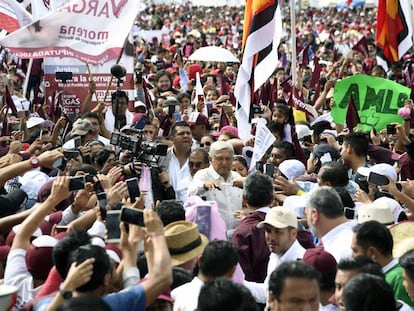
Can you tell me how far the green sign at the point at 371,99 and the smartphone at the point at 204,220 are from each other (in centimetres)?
460

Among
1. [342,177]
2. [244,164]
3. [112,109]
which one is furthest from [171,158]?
[112,109]

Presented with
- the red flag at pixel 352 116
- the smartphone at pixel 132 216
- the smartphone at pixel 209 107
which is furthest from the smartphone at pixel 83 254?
the smartphone at pixel 209 107

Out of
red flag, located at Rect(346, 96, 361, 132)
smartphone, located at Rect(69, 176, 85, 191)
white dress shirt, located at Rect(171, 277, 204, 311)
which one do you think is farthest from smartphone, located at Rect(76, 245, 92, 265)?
red flag, located at Rect(346, 96, 361, 132)

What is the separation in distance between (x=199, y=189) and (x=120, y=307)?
3.11 m

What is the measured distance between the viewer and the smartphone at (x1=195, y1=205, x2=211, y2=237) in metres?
6.43

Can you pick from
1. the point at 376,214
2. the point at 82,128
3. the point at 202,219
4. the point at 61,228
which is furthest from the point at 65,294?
the point at 82,128

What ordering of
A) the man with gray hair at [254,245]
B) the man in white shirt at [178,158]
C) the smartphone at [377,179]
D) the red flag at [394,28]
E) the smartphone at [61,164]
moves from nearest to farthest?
the man with gray hair at [254,245] < the smartphone at [377,179] < the smartphone at [61,164] < the man in white shirt at [178,158] < the red flag at [394,28]

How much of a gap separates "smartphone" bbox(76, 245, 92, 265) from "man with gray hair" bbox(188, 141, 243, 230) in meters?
2.91

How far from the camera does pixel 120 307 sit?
14.9 ft

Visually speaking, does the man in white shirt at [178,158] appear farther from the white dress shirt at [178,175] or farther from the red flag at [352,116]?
the red flag at [352,116]

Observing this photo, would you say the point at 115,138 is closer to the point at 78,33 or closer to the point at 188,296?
the point at 188,296

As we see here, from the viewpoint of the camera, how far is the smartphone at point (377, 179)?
685 cm

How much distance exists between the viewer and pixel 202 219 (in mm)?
6457

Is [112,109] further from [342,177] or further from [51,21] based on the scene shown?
[342,177]
